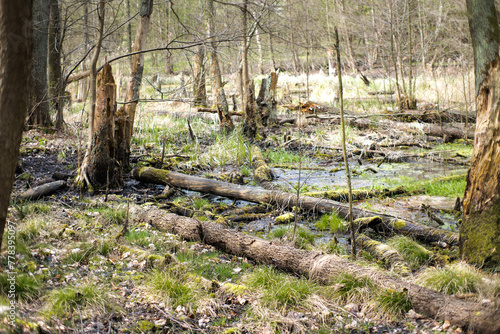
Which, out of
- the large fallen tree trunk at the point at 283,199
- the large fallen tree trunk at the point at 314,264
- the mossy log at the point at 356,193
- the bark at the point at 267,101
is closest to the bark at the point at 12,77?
the large fallen tree trunk at the point at 314,264

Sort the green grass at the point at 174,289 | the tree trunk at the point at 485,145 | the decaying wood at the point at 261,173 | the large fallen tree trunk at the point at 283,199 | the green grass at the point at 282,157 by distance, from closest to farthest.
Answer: the green grass at the point at 174,289 → the tree trunk at the point at 485,145 → the large fallen tree trunk at the point at 283,199 → the decaying wood at the point at 261,173 → the green grass at the point at 282,157

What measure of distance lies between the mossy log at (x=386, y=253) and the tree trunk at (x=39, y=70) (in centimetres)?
898

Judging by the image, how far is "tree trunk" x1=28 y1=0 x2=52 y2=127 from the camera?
1037cm

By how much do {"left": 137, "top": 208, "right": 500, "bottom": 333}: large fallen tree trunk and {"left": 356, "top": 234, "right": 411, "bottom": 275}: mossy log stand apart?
0.57m

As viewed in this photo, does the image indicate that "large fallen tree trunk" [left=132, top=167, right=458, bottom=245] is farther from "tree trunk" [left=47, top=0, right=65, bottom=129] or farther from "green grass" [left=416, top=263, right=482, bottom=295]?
"tree trunk" [left=47, top=0, right=65, bottom=129]

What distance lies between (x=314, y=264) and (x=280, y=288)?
55cm

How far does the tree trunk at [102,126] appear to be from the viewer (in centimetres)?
694

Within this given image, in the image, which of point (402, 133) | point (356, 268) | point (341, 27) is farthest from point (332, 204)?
point (341, 27)

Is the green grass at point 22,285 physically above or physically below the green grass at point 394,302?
above

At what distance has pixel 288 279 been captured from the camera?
3.73 m

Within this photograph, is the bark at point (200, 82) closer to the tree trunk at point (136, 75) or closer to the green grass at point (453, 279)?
the tree trunk at point (136, 75)

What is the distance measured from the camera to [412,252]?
4.48m

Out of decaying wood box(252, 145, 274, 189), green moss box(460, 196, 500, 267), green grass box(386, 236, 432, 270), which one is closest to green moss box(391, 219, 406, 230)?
green grass box(386, 236, 432, 270)

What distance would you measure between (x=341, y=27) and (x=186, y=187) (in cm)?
1720
